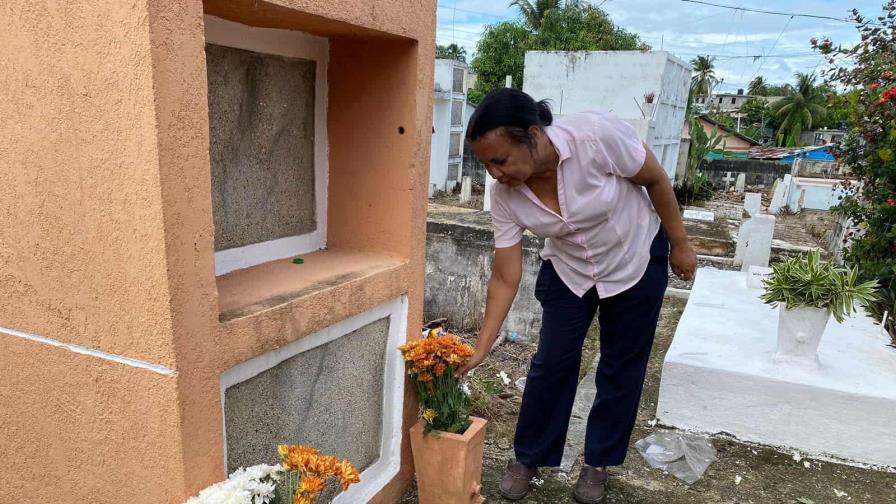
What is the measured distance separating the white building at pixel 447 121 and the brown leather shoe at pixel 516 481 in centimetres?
1336

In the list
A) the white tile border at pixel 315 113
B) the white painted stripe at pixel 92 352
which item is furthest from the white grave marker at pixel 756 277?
the white painted stripe at pixel 92 352

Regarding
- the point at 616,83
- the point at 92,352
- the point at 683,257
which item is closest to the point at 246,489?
the point at 92,352

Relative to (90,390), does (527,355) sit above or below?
below

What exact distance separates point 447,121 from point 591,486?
14240mm

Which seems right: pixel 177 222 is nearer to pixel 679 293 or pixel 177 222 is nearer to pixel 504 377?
pixel 504 377

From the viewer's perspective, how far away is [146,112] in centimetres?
126

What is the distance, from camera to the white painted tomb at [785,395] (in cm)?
283

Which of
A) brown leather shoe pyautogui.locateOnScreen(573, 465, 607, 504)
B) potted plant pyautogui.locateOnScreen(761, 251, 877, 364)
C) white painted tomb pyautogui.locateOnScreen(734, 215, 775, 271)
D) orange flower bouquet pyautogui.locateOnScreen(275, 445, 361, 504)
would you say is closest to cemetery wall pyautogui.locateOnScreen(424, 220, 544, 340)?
white painted tomb pyautogui.locateOnScreen(734, 215, 775, 271)

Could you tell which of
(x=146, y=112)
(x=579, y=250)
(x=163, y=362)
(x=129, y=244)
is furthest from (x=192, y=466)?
(x=579, y=250)

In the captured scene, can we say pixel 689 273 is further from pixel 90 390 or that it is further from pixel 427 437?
pixel 90 390

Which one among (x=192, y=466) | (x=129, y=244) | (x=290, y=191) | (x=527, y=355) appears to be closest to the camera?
(x=129, y=244)

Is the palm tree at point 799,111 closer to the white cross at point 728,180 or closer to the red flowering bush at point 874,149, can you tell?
the white cross at point 728,180

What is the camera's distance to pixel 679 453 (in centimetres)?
285

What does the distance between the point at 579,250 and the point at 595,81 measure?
11015mm
